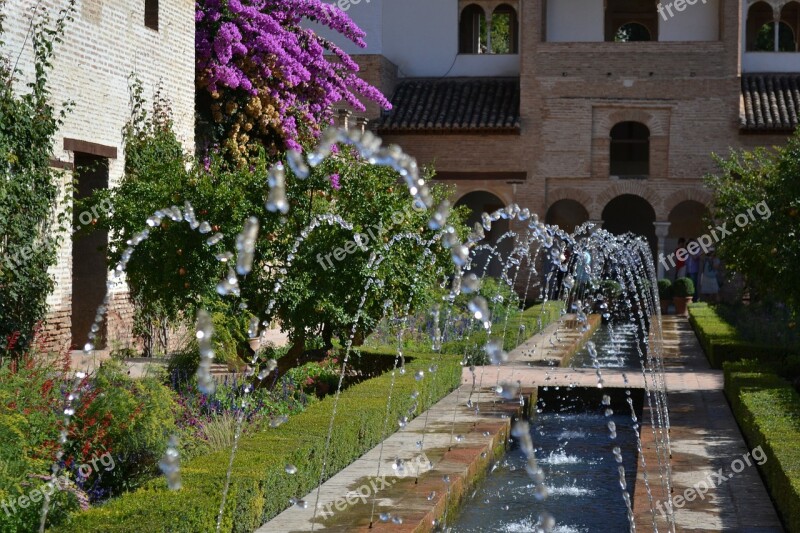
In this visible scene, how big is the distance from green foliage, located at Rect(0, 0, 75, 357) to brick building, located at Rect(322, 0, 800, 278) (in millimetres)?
14977

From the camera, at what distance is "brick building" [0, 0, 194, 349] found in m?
10.9

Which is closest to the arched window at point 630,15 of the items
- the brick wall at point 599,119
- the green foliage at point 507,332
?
the brick wall at point 599,119

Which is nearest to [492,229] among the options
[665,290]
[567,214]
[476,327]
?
[567,214]

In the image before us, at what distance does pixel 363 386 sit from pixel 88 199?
3083mm

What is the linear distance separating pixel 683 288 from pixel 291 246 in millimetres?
16116

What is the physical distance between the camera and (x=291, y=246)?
8.80 meters

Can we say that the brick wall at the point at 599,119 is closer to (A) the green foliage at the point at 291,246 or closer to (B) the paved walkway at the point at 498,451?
(B) the paved walkway at the point at 498,451

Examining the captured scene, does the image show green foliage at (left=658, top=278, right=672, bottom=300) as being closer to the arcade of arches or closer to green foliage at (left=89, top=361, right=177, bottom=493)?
the arcade of arches

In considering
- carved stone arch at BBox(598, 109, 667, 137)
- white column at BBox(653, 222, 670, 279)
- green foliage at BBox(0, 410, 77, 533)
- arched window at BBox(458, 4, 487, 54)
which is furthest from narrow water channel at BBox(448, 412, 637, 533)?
arched window at BBox(458, 4, 487, 54)

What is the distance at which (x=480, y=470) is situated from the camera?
757 cm

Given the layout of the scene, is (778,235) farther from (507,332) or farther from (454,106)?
(454,106)

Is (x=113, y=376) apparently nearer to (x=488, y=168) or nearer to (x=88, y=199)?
(x=88, y=199)

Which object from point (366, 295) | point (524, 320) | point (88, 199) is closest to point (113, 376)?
point (366, 295)

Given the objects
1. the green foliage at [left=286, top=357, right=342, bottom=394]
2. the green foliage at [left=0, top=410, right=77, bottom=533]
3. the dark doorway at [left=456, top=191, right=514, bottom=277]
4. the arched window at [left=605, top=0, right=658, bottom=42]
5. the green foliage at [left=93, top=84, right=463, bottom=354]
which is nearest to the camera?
the green foliage at [left=0, top=410, right=77, bottom=533]
